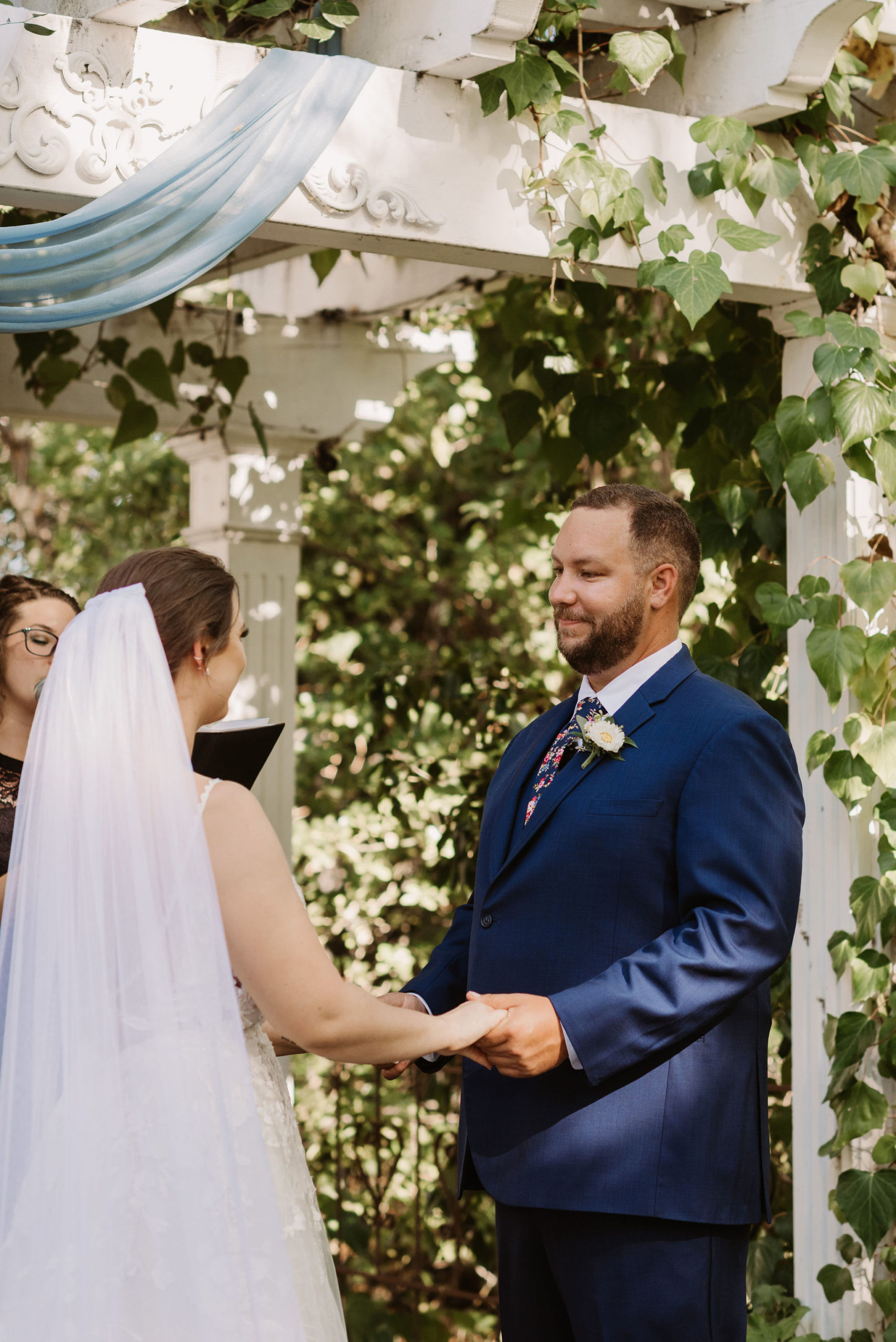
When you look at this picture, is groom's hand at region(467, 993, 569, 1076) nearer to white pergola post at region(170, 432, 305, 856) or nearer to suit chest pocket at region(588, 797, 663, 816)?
suit chest pocket at region(588, 797, 663, 816)

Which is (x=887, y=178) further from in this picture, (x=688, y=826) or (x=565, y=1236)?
(x=565, y=1236)

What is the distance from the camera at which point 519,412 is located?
4.10m

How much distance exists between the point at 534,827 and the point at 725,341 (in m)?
1.78

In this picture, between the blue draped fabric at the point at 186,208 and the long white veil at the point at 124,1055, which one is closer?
the long white veil at the point at 124,1055

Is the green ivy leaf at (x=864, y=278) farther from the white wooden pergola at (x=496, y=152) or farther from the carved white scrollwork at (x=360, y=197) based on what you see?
the carved white scrollwork at (x=360, y=197)

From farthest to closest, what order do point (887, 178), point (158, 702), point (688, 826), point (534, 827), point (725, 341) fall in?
point (725, 341) → point (887, 178) → point (534, 827) → point (688, 826) → point (158, 702)

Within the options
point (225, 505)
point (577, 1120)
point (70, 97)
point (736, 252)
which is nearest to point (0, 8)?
point (70, 97)

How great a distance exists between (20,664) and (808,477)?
1.48 metres

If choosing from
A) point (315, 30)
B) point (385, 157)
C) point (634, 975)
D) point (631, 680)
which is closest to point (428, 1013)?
point (634, 975)

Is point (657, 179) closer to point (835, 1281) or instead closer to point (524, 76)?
point (524, 76)

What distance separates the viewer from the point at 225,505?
4664 mm

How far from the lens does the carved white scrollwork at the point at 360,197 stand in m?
2.58

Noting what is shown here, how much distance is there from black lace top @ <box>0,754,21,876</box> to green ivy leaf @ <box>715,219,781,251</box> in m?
1.61

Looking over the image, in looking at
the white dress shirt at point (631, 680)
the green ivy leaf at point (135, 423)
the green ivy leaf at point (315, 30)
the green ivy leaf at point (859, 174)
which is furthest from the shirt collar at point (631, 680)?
the green ivy leaf at point (135, 423)
